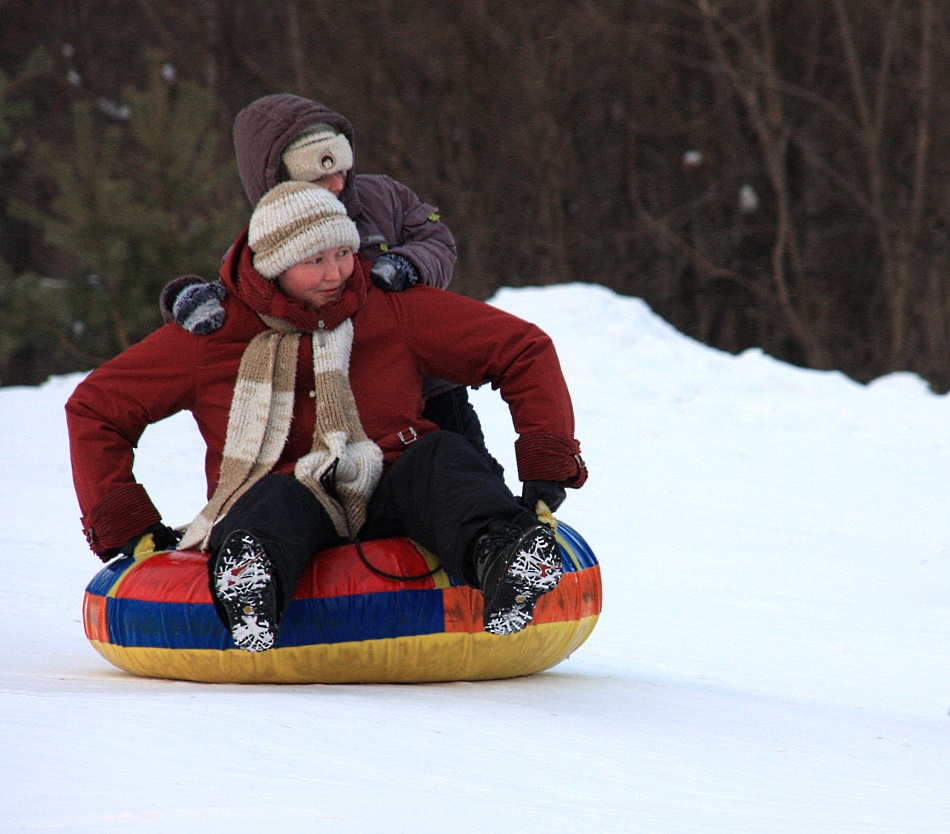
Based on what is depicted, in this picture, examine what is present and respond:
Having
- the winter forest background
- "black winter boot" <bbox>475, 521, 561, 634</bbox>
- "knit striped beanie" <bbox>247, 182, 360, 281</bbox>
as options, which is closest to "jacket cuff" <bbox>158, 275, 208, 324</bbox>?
"knit striped beanie" <bbox>247, 182, 360, 281</bbox>

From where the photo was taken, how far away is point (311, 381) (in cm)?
318

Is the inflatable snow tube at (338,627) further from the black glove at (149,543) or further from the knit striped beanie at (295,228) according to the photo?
the knit striped beanie at (295,228)

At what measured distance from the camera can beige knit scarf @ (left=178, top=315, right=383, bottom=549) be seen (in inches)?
122

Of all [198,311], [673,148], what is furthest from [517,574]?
[673,148]

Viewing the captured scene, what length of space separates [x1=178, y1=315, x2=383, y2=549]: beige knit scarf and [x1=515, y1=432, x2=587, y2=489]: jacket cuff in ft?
1.07

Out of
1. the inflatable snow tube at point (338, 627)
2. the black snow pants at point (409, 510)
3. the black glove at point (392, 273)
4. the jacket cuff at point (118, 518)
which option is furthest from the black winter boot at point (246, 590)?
the black glove at point (392, 273)

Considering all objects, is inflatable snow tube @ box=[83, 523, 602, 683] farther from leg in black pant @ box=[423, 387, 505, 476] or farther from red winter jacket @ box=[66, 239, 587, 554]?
leg in black pant @ box=[423, 387, 505, 476]

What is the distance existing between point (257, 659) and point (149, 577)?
1.06ft

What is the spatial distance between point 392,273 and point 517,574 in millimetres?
913

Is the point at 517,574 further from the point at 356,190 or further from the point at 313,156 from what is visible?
the point at 356,190

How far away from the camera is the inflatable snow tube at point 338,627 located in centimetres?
297

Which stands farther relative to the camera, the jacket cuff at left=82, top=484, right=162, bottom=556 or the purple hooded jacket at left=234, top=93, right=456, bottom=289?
the purple hooded jacket at left=234, top=93, right=456, bottom=289

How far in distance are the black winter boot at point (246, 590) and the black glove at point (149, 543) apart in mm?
549

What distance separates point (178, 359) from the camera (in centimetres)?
317
